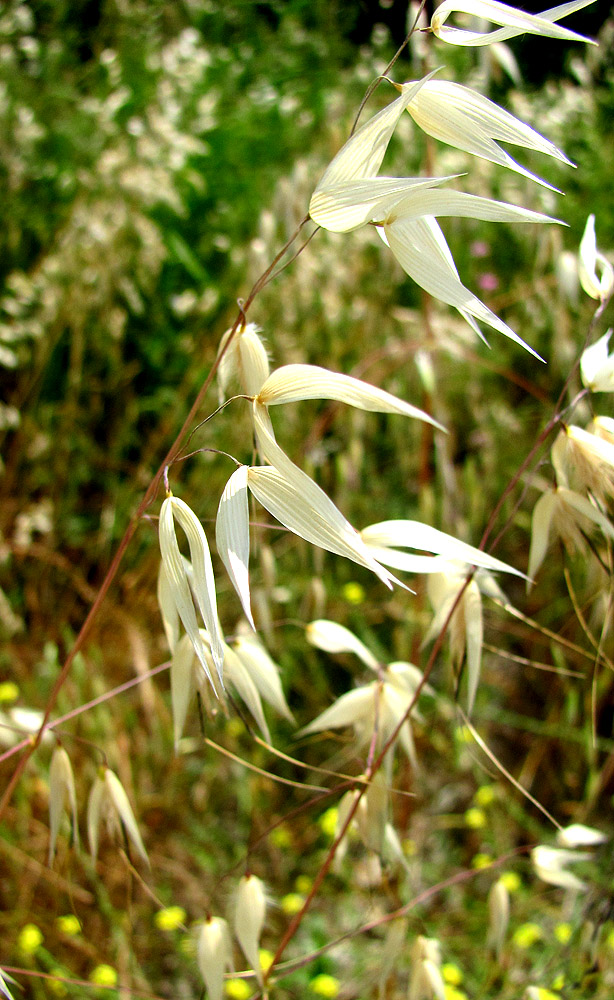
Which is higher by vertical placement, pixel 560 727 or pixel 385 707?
pixel 385 707

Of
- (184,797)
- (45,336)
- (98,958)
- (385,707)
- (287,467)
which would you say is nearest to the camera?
(287,467)

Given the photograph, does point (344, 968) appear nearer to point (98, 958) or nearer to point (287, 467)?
point (98, 958)

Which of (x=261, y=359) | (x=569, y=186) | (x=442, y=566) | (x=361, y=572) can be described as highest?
(x=261, y=359)

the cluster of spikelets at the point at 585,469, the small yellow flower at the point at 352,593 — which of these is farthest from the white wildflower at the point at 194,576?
the small yellow flower at the point at 352,593

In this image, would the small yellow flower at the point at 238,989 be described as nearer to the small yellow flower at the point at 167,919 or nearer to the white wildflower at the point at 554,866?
the small yellow flower at the point at 167,919

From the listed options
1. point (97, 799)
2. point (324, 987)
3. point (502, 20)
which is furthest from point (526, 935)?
point (502, 20)

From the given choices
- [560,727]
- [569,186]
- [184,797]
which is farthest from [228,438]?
[569,186]

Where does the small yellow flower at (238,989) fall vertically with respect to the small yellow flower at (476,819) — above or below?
above
